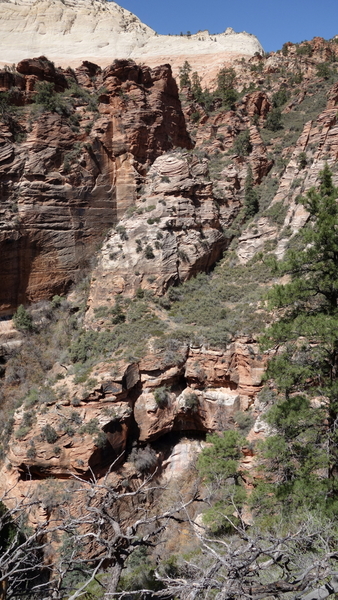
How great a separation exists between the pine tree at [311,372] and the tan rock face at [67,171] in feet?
58.2

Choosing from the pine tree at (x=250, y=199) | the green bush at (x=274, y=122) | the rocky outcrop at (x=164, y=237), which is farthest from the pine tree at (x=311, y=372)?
the green bush at (x=274, y=122)

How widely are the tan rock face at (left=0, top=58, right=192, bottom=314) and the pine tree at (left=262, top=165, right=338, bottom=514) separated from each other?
1775cm

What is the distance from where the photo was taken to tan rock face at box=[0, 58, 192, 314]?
22797 millimetres

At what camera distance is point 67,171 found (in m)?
24.1

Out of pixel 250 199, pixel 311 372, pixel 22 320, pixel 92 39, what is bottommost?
pixel 22 320

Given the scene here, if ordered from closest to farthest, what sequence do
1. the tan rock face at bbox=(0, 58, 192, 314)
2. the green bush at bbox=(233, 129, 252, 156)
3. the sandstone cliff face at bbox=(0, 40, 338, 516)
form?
the sandstone cliff face at bbox=(0, 40, 338, 516)
the tan rock face at bbox=(0, 58, 192, 314)
the green bush at bbox=(233, 129, 252, 156)

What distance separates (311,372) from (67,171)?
2093 cm

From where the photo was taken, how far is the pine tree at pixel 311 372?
27.5 ft

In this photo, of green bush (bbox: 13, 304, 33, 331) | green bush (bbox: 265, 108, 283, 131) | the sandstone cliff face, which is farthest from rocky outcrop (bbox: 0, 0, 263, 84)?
green bush (bbox: 13, 304, 33, 331)

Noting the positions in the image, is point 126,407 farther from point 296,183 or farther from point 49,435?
point 296,183

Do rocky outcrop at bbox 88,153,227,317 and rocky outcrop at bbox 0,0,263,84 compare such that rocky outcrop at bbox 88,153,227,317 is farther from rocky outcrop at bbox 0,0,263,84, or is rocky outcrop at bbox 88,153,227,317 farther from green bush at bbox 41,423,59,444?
rocky outcrop at bbox 0,0,263,84

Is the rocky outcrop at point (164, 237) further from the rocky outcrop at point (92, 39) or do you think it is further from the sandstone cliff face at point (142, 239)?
the rocky outcrop at point (92, 39)

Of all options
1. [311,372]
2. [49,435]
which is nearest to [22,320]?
[49,435]

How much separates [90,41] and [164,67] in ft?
137
